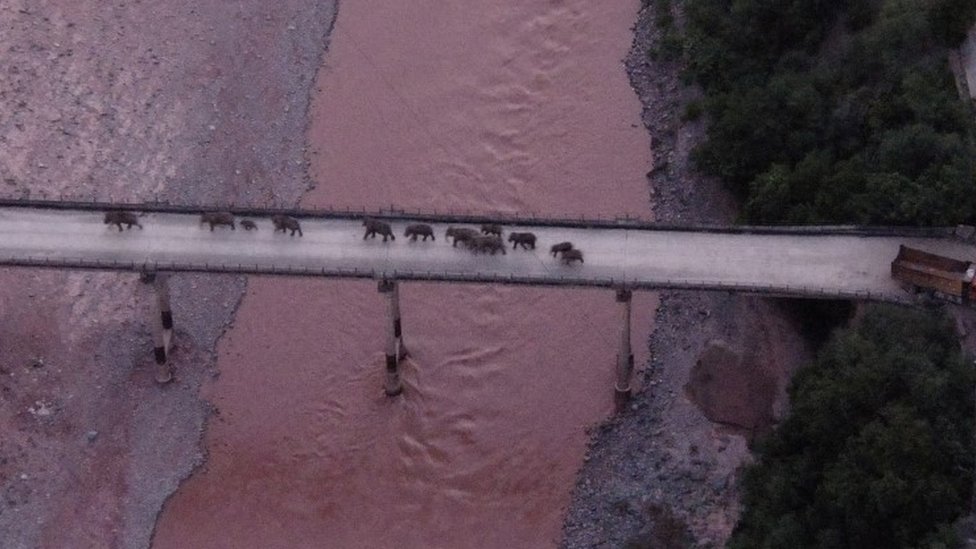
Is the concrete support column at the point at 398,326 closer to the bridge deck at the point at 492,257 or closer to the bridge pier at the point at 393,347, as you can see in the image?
the bridge pier at the point at 393,347

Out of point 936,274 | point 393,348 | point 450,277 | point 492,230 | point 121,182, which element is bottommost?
point 393,348

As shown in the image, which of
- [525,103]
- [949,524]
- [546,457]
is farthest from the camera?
[525,103]

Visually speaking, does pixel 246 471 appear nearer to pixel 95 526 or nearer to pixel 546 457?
pixel 95 526

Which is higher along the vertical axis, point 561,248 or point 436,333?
point 561,248

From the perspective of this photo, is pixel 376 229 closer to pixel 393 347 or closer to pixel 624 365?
pixel 393 347

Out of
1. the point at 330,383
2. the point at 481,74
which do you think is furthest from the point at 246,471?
the point at 481,74

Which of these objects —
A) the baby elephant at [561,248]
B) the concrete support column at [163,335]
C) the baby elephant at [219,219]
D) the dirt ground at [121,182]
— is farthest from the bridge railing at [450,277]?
the dirt ground at [121,182]

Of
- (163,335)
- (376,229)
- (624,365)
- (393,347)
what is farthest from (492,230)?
(163,335)

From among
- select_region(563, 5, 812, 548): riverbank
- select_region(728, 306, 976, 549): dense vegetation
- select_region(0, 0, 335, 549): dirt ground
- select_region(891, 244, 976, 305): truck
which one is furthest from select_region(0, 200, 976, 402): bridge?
select_region(0, 0, 335, 549): dirt ground
